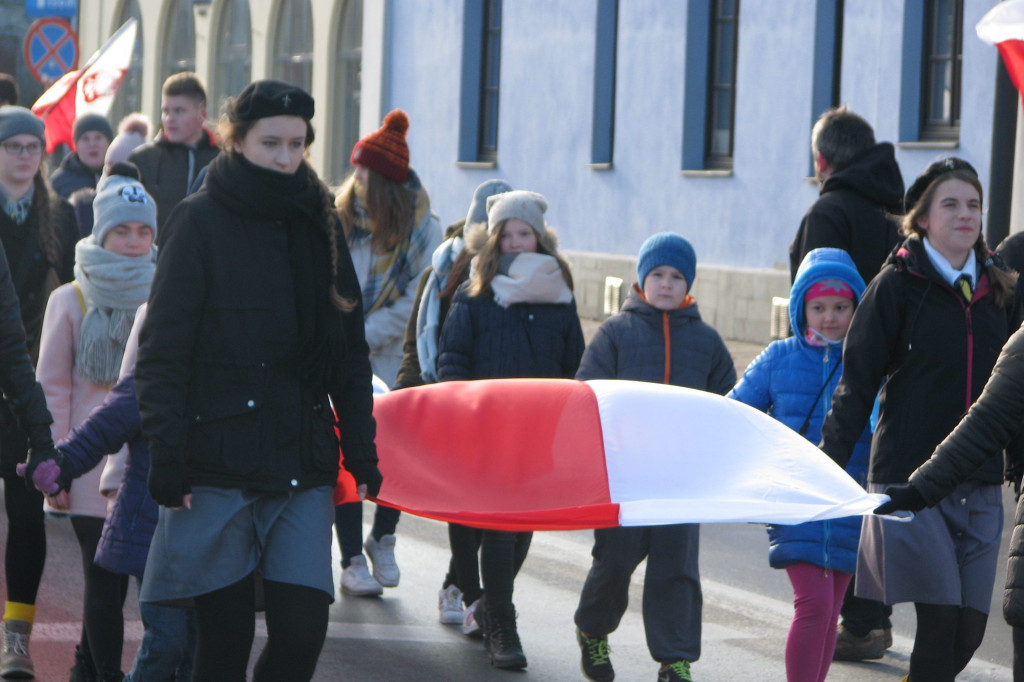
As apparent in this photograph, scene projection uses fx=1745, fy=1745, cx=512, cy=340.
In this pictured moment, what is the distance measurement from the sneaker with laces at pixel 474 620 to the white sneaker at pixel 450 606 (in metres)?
0.17

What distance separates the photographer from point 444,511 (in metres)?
5.63

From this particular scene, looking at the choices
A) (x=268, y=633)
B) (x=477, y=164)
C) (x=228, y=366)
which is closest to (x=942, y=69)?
(x=477, y=164)

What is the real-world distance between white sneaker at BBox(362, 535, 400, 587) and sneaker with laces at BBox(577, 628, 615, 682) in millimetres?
1731

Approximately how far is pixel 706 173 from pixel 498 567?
13663mm

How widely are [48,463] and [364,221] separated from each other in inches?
119

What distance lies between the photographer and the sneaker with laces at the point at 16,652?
20.5 feet

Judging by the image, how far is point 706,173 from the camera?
20047 mm

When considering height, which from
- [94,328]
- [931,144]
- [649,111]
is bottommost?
[94,328]

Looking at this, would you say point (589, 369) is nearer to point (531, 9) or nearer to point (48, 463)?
point (48, 463)

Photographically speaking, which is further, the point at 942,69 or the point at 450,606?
the point at 942,69

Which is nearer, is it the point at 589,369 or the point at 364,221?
the point at 589,369

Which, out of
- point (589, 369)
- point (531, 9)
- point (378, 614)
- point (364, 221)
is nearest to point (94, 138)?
point (364, 221)

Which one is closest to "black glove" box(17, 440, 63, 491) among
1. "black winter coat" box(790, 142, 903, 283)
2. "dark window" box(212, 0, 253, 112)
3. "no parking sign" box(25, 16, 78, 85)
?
"black winter coat" box(790, 142, 903, 283)

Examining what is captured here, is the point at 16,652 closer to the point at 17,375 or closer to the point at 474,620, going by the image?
the point at 17,375
